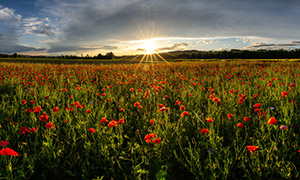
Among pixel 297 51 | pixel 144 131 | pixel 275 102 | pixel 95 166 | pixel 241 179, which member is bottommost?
pixel 241 179

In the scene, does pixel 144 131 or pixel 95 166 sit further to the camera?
pixel 144 131

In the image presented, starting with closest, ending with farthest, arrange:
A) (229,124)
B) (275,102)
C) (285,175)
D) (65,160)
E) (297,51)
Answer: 1. (285,175)
2. (65,160)
3. (229,124)
4. (275,102)
5. (297,51)

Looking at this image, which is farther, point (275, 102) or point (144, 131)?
point (275, 102)

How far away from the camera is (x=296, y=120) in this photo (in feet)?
9.04

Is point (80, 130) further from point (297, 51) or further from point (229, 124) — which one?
point (297, 51)

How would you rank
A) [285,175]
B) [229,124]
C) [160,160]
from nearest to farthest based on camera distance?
1. [285,175]
2. [160,160]
3. [229,124]

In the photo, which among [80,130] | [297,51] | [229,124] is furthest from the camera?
[297,51]

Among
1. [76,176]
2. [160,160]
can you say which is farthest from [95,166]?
[160,160]

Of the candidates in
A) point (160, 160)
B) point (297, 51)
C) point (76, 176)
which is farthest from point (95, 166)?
point (297, 51)

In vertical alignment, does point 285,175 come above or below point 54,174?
above

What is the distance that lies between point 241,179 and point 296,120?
4.93 feet

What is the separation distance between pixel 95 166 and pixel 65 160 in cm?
39

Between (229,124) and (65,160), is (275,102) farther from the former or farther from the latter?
(65,160)

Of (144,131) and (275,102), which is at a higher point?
(275,102)
